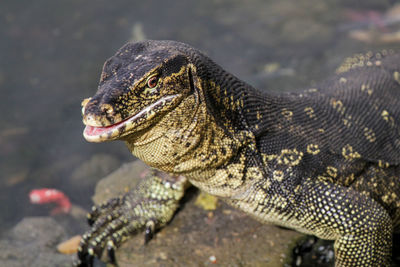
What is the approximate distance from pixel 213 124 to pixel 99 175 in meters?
3.64

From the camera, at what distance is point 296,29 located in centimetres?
1074

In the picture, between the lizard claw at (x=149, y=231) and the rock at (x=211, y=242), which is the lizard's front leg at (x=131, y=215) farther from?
the rock at (x=211, y=242)

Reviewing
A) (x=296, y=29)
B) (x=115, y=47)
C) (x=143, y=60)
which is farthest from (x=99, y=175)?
(x=296, y=29)

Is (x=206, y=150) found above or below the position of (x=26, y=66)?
above

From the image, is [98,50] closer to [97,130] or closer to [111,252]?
[111,252]

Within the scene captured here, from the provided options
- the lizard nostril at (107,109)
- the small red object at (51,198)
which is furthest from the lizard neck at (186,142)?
the small red object at (51,198)

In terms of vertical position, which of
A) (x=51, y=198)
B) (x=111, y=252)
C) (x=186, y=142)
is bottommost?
(x=51, y=198)

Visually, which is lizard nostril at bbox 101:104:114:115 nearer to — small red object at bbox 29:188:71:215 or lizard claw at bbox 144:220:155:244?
lizard claw at bbox 144:220:155:244

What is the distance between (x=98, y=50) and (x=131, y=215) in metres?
6.24

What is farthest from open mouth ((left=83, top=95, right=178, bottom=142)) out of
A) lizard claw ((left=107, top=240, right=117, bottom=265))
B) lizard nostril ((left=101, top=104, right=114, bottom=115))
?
lizard claw ((left=107, top=240, right=117, bottom=265))

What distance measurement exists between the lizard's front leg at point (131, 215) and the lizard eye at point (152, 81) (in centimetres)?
204

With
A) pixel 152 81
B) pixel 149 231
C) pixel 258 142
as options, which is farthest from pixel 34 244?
pixel 152 81

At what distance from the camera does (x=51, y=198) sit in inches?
264

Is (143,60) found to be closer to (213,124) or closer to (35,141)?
(213,124)
